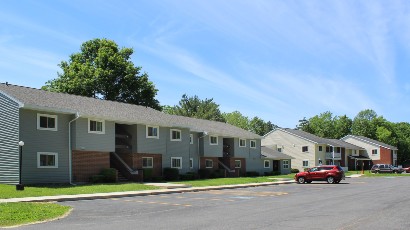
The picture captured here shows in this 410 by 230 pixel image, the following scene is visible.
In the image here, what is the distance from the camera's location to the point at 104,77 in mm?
60188

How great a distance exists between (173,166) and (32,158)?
1589 centimetres

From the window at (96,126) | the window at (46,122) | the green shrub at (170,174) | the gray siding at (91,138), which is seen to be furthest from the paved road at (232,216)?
the green shrub at (170,174)

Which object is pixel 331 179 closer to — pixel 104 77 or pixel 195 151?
pixel 195 151

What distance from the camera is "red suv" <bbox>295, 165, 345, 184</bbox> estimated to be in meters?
41.4

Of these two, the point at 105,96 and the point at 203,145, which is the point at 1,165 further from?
the point at 105,96

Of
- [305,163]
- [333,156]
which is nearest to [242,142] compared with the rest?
[305,163]

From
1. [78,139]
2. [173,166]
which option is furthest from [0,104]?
[173,166]

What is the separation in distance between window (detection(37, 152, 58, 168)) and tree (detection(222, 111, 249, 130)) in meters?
89.6

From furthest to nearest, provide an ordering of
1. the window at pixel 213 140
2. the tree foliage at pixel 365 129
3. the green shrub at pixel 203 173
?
the tree foliage at pixel 365 129 < the window at pixel 213 140 < the green shrub at pixel 203 173

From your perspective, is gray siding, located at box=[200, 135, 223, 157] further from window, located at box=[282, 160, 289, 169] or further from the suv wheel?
window, located at box=[282, 160, 289, 169]

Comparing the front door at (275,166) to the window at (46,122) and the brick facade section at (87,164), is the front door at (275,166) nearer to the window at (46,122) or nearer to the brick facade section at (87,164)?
the brick facade section at (87,164)

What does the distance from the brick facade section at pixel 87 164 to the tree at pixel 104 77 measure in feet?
81.9

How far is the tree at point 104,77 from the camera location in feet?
195

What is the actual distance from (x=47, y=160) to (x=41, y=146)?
1.14 meters
